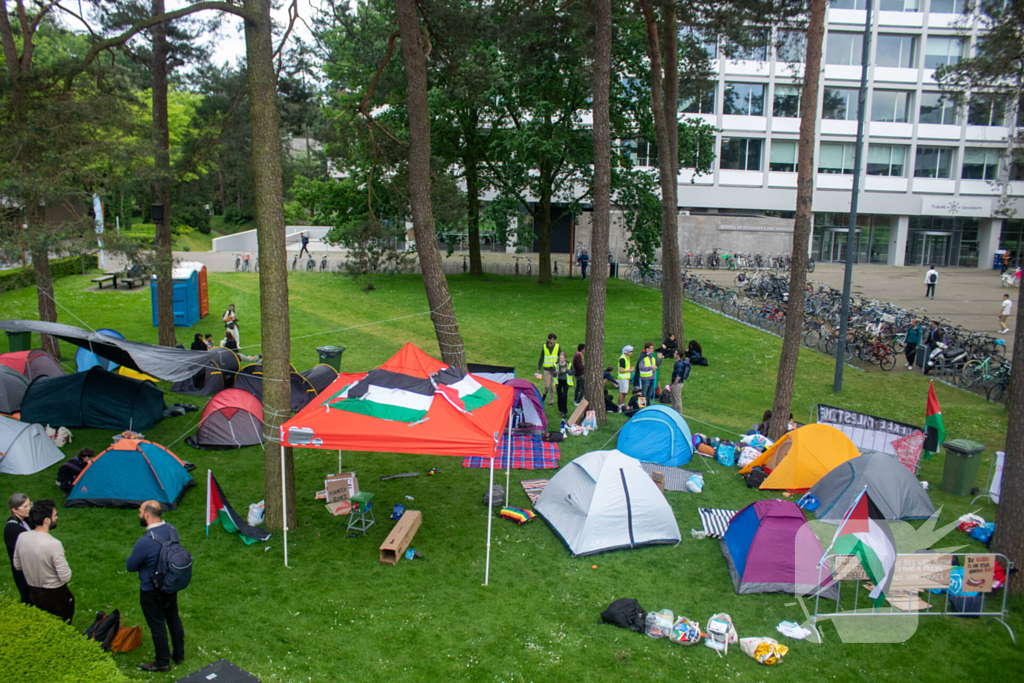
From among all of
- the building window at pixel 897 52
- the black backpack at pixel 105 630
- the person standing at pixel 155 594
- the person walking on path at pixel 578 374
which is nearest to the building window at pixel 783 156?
the building window at pixel 897 52

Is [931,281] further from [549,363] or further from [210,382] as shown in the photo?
[210,382]

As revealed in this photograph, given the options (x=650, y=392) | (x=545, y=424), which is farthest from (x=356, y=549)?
(x=650, y=392)

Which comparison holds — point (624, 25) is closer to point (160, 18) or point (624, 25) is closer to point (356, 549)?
point (160, 18)

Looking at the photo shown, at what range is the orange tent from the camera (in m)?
10.4

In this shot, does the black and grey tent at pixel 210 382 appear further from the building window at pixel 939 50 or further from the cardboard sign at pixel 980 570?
the building window at pixel 939 50

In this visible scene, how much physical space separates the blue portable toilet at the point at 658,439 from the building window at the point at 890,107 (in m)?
40.3

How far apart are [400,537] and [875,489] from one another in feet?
22.2

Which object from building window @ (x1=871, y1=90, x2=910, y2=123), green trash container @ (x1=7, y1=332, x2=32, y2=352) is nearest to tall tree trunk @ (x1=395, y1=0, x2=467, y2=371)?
green trash container @ (x1=7, y1=332, x2=32, y2=352)

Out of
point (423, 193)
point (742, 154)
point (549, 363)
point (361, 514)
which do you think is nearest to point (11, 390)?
point (361, 514)

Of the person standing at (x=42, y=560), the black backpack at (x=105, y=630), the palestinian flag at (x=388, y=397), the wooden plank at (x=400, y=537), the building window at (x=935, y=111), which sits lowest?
the wooden plank at (x=400, y=537)

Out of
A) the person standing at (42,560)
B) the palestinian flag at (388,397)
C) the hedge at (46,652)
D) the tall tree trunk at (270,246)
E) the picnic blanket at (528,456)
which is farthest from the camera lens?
the picnic blanket at (528,456)

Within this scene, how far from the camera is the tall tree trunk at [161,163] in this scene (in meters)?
13.8

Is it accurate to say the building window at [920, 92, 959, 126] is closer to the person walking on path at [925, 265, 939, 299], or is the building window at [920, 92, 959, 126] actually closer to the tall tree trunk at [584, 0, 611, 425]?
the person walking on path at [925, 265, 939, 299]

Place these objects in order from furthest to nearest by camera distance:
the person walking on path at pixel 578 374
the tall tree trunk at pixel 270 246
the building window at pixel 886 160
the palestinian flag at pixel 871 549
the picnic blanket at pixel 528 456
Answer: the building window at pixel 886 160
the person walking on path at pixel 578 374
the picnic blanket at pixel 528 456
the tall tree trunk at pixel 270 246
the palestinian flag at pixel 871 549
